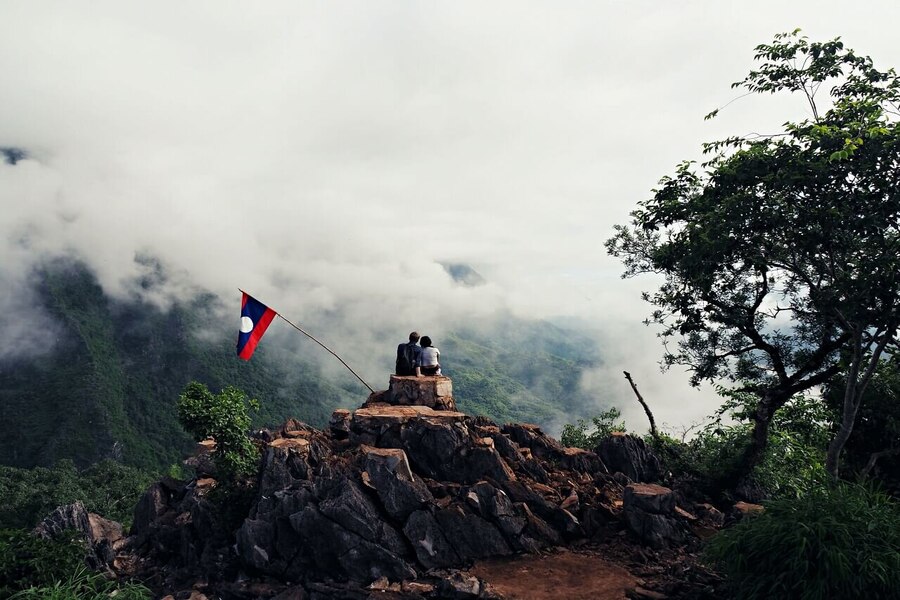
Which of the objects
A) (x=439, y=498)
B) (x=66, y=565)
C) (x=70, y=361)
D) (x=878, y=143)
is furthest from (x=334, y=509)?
(x=70, y=361)

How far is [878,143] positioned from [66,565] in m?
26.3

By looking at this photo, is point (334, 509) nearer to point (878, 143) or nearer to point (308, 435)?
point (308, 435)

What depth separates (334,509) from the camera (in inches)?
667

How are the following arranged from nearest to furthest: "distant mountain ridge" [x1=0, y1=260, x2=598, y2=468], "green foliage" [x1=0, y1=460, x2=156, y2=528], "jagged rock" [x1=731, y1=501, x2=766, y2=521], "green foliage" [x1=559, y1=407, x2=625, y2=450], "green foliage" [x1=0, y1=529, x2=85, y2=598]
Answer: "green foliage" [x1=0, y1=529, x2=85, y2=598]
"jagged rock" [x1=731, y1=501, x2=766, y2=521]
"green foliage" [x1=559, y1=407, x2=625, y2=450]
"green foliage" [x1=0, y1=460, x2=156, y2=528]
"distant mountain ridge" [x1=0, y1=260, x2=598, y2=468]

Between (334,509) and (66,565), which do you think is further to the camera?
(334,509)

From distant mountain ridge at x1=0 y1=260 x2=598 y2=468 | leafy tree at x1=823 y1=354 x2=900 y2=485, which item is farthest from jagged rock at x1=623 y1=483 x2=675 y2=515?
distant mountain ridge at x1=0 y1=260 x2=598 y2=468

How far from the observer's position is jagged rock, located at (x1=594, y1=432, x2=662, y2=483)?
2070 cm

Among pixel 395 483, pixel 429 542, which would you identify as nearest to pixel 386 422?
pixel 395 483

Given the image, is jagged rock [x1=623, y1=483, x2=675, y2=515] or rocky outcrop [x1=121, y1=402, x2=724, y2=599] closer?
rocky outcrop [x1=121, y1=402, x2=724, y2=599]

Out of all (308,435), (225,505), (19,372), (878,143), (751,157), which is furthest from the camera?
(19,372)

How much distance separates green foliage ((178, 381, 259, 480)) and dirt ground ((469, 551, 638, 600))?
9733mm

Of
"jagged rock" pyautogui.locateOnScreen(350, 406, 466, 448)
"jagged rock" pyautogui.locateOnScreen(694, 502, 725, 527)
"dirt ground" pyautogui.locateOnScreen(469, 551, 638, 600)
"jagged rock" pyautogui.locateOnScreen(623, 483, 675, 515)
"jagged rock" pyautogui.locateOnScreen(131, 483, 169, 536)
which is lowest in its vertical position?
"dirt ground" pyautogui.locateOnScreen(469, 551, 638, 600)

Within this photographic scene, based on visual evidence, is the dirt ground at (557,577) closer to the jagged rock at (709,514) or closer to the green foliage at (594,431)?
the jagged rock at (709,514)

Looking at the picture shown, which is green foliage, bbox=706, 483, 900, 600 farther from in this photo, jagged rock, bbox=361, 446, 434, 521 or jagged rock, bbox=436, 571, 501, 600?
jagged rock, bbox=361, 446, 434, 521
